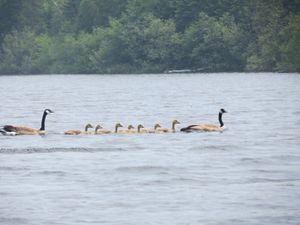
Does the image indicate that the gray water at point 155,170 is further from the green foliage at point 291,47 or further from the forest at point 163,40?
the forest at point 163,40

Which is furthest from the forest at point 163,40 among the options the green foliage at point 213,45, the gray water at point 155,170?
the gray water at point 155,170

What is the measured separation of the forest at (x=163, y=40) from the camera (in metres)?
114

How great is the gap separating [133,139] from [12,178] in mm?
11080

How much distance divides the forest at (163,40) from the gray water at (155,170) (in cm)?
5191

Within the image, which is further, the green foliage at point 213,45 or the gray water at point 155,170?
the green foliage at point 213,45

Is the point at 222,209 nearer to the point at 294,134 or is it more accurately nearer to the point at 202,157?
the point at 202,157

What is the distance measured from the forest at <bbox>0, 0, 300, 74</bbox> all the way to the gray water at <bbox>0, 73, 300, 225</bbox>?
51911mm

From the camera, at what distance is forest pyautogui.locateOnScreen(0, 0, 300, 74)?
114 meters

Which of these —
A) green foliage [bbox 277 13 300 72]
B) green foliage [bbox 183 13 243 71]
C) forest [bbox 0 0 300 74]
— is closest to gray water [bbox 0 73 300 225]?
green foliage [bbox 277 13 300 72]

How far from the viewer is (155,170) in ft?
110

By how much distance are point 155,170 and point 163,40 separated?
90104mm

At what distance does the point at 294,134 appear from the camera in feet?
143

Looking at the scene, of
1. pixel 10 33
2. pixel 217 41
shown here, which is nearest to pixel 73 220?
pixel 217 41

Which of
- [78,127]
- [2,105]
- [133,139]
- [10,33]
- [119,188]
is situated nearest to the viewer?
[119,188]
